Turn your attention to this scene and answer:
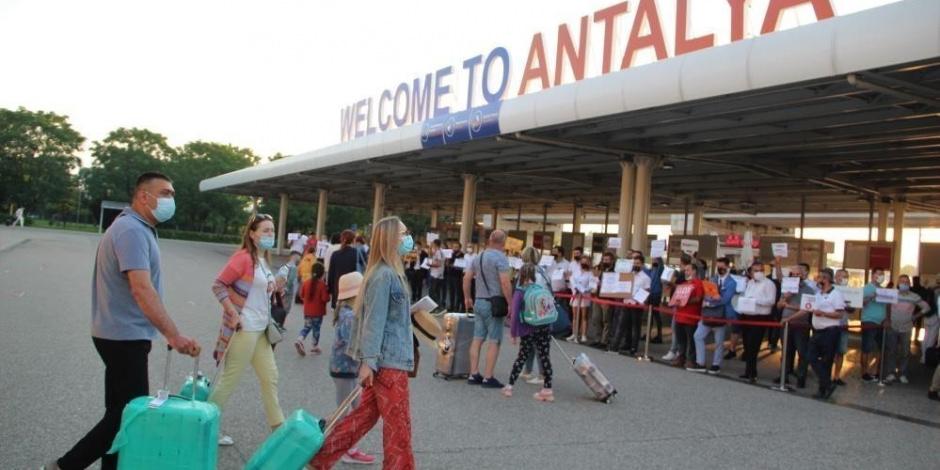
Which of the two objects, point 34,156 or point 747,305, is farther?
point 34,156

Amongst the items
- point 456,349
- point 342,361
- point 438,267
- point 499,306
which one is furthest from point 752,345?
point 438,267

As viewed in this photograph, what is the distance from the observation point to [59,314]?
12258 millimetres

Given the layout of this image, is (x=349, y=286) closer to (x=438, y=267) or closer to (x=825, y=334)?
(x=825, y=334)

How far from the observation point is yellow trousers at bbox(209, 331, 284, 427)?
5.51 metres

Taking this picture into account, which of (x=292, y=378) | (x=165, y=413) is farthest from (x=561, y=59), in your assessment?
(x=165, y=413)

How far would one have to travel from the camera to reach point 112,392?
4105mm

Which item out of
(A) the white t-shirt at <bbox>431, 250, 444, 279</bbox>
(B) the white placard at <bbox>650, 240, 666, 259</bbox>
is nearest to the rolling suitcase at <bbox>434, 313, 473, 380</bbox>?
(B) the white placard at <bbox>650, 240, 666, 259</bbox>

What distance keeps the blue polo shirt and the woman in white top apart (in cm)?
1123

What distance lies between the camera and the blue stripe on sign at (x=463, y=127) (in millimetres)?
16766

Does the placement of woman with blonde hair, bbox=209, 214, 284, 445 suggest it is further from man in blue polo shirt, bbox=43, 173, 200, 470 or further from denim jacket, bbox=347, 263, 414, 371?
man in blue polo shirt, bbox=43, 173, 200, 470

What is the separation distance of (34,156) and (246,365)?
7438cm

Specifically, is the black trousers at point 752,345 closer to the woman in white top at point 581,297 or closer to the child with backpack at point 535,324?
the woman in white top at point 581,297

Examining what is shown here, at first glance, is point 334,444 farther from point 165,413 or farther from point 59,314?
point 59,314

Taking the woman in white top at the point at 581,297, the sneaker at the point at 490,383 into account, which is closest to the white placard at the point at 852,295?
the woman in white top at the point at 581,297
